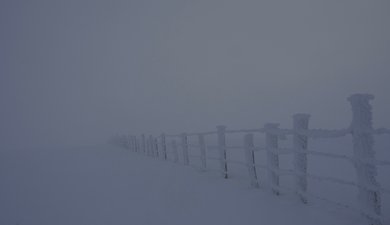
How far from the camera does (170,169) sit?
1342cm

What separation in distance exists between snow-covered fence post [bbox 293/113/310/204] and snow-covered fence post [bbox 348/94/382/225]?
1.52 meters

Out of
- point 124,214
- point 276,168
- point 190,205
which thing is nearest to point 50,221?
point 124,214

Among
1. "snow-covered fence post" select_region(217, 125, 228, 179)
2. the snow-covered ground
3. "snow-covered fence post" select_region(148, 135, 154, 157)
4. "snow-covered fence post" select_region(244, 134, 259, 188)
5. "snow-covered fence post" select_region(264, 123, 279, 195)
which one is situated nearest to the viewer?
the snow-covered ground

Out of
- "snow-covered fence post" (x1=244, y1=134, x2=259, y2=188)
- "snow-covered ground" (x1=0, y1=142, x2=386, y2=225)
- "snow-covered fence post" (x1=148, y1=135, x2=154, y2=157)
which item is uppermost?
"snow-covered fence post" (x1=244, y1=134, x2=259, y2=188)

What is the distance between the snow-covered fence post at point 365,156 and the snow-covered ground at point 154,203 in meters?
0.51

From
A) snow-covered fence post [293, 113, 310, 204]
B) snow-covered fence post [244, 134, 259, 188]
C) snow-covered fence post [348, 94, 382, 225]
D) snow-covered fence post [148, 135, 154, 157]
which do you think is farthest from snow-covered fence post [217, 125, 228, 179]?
snow-covered fence post [148, 135, 154, 157]

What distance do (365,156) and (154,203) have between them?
14.1 feet

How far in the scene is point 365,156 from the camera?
16.1ft

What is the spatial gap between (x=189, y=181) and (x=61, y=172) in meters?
6.02

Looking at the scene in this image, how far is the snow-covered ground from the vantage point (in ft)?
20.3

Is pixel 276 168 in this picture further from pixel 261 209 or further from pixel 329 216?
pixel 329 216

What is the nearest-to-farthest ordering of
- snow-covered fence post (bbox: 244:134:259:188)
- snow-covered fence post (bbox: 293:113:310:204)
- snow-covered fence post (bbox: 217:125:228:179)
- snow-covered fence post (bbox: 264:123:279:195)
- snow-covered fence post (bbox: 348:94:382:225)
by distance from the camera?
1. snow-covered fence post (bbox: 348:94:382:225)
2. snow-covered fence post (bbox: 293:113:310:204)
3. snow-covered fence post (bbox: 264:123:279:195)
4. snow-covered fence post (bbox: 244:134:259:188)
5. snow-covered fence post (bbox: 217:125:228:179)

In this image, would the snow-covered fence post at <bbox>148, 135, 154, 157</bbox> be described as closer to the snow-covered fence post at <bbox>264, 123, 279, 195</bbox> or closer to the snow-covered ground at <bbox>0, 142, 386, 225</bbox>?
the snow-covered ground at <bbox>0, 142, 386, 225</bbox>

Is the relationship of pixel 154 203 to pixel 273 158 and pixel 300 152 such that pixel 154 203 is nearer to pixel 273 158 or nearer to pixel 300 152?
pixel 273 158
